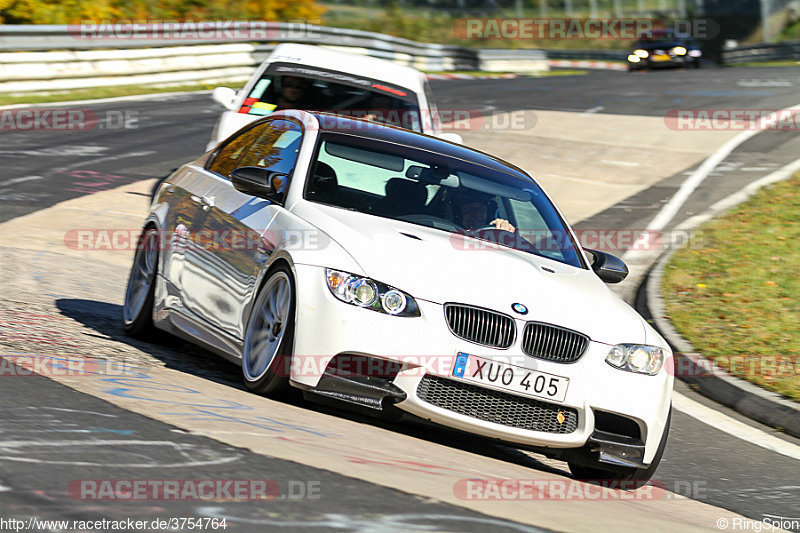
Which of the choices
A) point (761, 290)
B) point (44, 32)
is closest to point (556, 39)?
point (44, 32)

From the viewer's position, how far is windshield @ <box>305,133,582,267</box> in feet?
22.8

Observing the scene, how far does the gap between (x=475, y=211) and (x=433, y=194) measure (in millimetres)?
266

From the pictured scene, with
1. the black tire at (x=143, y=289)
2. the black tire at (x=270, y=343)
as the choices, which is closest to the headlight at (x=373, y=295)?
the black tire at (x=270, y=343)

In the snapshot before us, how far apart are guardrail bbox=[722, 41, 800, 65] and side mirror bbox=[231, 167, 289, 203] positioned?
1638 inches

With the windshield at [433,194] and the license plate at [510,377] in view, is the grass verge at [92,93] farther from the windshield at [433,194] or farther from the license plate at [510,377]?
the license plate at [510,377]

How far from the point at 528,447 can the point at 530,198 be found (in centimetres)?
202

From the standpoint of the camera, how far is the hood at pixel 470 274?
5914 millimetres

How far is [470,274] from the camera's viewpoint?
6.09 metres

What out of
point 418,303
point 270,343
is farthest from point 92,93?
point 418,303

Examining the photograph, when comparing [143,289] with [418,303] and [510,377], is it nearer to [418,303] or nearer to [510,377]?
[418,303]

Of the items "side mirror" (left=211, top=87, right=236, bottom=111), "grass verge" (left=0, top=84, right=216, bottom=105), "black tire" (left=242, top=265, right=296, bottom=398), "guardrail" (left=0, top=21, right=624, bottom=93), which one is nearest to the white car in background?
"side mirror" (left=211, top=87, right=236, bottom=111)

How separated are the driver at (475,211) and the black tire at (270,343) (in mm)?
1302

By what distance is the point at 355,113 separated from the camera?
12.7 m

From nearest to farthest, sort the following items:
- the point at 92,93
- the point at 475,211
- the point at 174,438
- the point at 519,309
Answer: the point at 174,438
the point at 519,309
the point at 475,211
the point at 92,93
